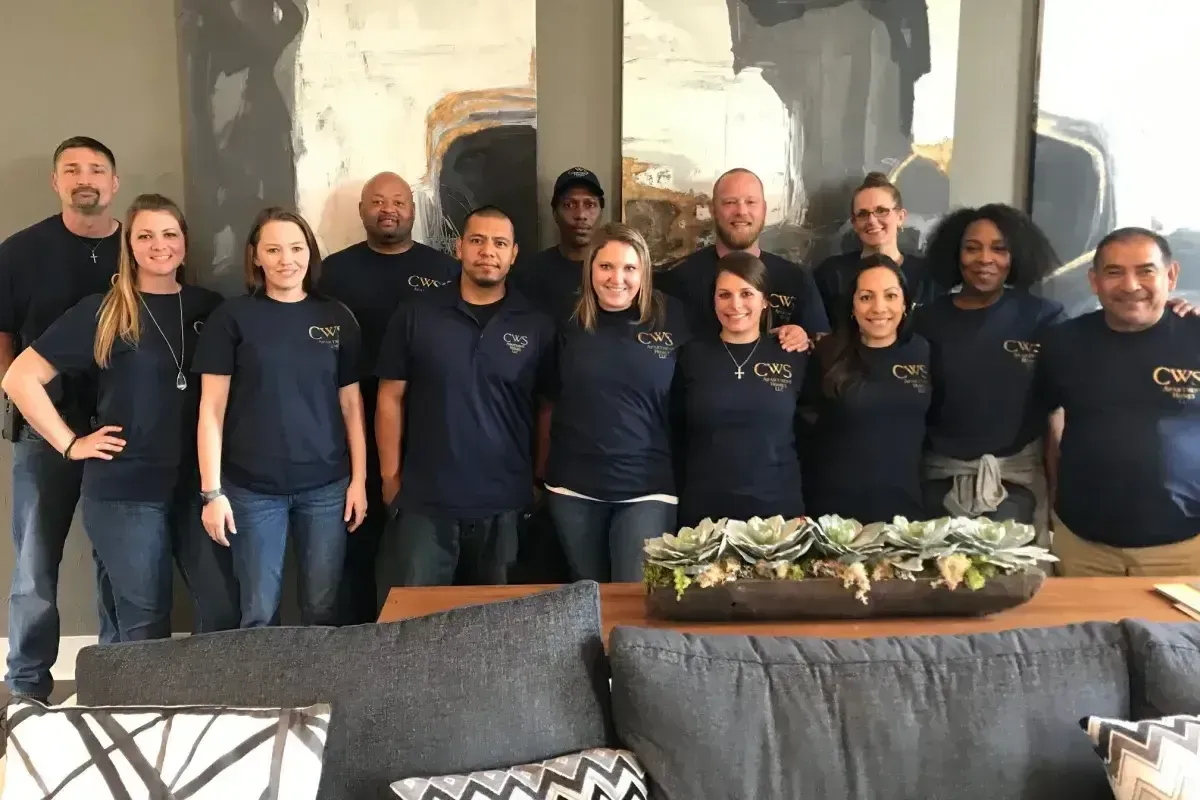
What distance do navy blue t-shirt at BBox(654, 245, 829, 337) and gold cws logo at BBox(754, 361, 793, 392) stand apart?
353 millimetres

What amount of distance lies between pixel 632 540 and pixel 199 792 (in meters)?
1.45

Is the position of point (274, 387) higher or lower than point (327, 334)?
lower

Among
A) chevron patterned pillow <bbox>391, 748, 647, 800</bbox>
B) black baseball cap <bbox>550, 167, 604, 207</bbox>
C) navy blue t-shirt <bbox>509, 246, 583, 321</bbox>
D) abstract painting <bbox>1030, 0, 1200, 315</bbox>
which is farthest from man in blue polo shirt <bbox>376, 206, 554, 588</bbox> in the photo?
abstract painting <bbox>1030, 0, 1200, 315</bbox>

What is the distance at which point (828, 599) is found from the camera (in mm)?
1649

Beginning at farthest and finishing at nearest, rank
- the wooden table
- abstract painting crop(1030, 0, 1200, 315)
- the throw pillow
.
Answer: abstract painting crop(1030, 0, 1200, 315), the wooden table, the throw pillow

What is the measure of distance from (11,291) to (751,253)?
2386mm

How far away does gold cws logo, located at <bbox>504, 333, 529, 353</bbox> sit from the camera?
2559 mm

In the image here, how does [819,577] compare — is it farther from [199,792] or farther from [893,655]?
[199,792]

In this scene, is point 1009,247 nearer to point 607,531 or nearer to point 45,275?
point 607,531

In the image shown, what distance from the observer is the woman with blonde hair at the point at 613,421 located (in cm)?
250

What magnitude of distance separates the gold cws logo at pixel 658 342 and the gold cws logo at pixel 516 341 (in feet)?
1.12

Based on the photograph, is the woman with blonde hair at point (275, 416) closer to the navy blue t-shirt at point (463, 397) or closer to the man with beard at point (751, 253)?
the navy blue t-shirt at point (463, 397)

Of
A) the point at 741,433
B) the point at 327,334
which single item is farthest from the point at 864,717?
the point at 327,334

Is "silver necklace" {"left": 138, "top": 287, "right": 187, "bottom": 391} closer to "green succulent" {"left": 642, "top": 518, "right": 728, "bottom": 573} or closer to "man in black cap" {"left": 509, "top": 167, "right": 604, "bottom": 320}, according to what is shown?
"man in black cap" {"left": 509, "top": 167, "right": 604, "bottom": 320}
